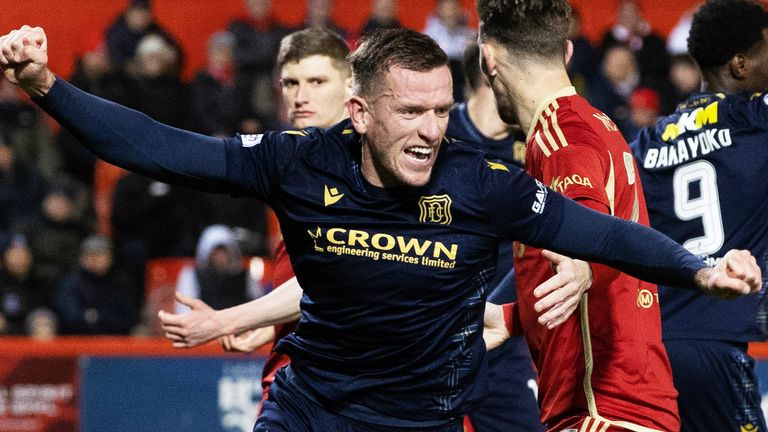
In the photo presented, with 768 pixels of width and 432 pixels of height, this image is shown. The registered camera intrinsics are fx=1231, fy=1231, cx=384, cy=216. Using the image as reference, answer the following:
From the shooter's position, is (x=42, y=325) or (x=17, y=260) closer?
(x=42, y=325)

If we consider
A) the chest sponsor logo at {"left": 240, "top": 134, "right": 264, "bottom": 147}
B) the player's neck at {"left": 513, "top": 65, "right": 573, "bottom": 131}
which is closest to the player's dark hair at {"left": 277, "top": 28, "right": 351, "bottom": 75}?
the player's neck at {"left": 513, "top": 65, "right": 573, "bottom": 131}

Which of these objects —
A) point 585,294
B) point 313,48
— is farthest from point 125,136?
point 313,48

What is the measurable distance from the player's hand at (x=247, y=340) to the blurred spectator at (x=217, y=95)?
303 inches

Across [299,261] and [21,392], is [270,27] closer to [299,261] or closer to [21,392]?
[21,392]

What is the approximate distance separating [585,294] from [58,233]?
897 centimetres

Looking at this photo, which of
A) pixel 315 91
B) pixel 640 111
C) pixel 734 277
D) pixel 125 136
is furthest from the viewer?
pixel 640 111

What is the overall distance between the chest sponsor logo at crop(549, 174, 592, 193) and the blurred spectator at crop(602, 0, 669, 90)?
9.64 metres

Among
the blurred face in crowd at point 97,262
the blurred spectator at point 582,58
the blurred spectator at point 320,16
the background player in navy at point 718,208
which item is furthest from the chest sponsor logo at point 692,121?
the blurred spectator at point 320,16

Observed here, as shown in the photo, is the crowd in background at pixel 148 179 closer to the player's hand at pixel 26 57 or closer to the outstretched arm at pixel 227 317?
the outstretched arm at pixel 227 317

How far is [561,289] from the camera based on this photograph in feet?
12.3

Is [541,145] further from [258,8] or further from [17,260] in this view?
[258,8]

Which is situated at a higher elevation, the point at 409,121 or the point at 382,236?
→ the point at 409,121

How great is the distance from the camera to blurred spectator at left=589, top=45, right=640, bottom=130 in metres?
13.1

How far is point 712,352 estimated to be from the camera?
16.4ft
